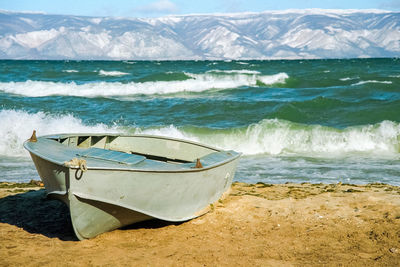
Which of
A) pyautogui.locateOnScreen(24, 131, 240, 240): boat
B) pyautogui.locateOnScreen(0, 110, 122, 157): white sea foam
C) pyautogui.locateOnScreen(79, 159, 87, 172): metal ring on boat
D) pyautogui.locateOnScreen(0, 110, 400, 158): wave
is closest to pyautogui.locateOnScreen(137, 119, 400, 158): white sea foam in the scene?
pyautogui.locateOnScreen(0, 110, 400, 158): wave

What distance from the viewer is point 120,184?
→ 14.9 feet

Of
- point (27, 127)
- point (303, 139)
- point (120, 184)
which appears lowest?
point (303, 139)

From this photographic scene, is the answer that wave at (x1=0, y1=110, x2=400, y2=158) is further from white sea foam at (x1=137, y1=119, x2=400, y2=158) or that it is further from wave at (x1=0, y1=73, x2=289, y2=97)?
wave at (x1=0, y1=73, x2=289, y2=97)

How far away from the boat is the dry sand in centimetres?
26

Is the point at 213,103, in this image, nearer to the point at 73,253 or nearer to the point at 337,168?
the point at 337,168

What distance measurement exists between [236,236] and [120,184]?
5.11 feet

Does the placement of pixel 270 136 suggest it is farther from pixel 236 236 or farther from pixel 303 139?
pixel 236 236

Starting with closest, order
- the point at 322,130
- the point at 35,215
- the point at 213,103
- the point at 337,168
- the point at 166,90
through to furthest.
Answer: the point at 35,215, the point at 337,168, the point at 322,130, the point at 213,103, the point at 166,90

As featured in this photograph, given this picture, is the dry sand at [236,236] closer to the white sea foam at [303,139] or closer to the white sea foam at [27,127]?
the white sea foam at [303,139]

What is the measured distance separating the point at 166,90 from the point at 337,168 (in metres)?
17.5

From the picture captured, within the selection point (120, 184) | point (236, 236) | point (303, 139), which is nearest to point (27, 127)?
point (303, 139)

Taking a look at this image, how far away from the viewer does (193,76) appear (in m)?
33.8

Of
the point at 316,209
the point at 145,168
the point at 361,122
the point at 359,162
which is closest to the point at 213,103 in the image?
the point at 361,122

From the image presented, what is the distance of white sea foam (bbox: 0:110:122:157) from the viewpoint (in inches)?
472
